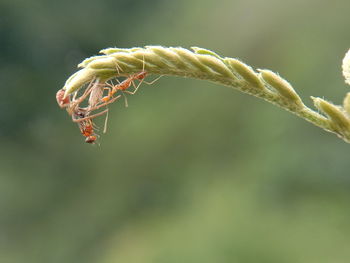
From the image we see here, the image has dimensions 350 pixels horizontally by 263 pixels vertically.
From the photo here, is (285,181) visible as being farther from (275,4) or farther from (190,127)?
(275,4)

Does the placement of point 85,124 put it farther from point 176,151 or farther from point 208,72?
point 176,151

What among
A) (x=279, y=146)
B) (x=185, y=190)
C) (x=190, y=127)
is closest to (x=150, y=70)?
(x=279, y=146)

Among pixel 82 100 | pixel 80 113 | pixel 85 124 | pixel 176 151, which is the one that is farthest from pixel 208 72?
pixel 176 151

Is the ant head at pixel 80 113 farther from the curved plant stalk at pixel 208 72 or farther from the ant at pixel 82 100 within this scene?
the curved plant stalk at pixel 208 72

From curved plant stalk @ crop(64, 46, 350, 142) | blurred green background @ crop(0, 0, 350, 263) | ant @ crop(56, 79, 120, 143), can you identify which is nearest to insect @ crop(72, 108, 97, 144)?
ant @ crop(56, 79, 120, 143)

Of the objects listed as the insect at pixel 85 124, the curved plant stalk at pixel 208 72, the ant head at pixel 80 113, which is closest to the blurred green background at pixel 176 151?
the insect at pixel 85 124
